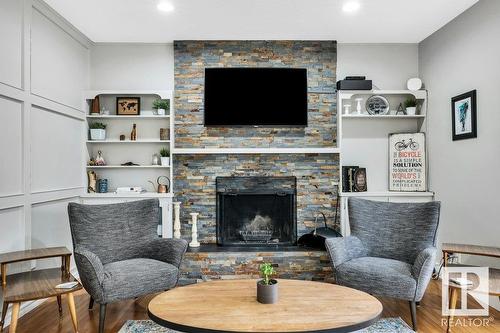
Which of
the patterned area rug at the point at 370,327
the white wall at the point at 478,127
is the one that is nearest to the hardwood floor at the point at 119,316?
the patterned area rug at the point at 370,327

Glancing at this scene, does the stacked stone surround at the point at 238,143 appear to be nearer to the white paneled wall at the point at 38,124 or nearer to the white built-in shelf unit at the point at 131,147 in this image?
the white built-in shelf unit at the point at 131,147

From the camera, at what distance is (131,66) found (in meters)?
4.71

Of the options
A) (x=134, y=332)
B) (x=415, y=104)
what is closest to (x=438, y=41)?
(x=415, y=104)

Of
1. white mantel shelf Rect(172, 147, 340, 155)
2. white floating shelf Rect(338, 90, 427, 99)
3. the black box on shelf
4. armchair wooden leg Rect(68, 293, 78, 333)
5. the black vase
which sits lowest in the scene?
armchair wooden leg Rect(68, 293, 78, 333)

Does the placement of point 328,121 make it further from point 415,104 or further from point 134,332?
point 134,332

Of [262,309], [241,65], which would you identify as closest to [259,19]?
[241,65]

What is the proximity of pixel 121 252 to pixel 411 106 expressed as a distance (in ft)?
11.7

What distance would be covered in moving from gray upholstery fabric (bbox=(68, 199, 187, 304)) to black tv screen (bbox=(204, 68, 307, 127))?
1545 millimetres

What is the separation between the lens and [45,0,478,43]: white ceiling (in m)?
3.61

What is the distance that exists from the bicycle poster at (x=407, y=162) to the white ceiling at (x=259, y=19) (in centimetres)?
118

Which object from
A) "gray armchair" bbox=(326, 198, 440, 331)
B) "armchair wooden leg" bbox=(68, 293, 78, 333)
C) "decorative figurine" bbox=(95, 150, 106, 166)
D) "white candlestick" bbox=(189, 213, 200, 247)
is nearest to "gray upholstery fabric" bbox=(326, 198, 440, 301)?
"gray armchair" bbox=(326, 198, 440, 331)

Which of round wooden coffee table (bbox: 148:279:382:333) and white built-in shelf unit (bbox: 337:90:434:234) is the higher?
white built-in shelf unit (bbox: 337:90:434:234)

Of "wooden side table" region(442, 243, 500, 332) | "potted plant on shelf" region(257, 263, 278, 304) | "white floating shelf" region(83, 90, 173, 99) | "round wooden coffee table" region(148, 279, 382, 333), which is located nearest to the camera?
"round wooden coffee table" region(148, 279, 382, 333)

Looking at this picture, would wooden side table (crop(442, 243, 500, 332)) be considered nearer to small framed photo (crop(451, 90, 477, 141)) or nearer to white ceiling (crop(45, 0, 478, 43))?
small framed photo (crop(451, 90, 477, 141))
